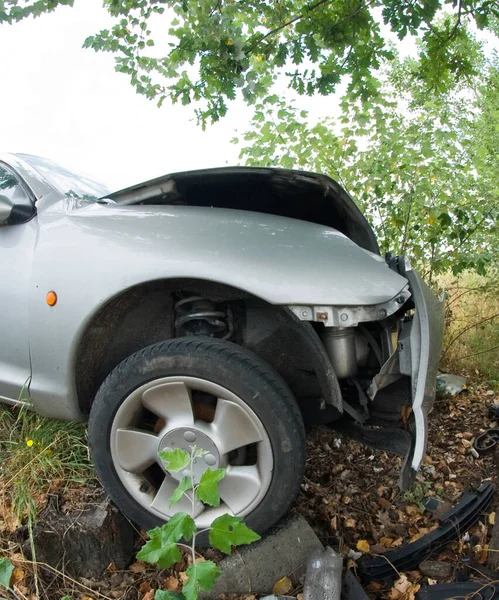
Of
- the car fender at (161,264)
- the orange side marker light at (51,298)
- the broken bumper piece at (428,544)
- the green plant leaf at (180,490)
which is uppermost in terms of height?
the car fender at (161,264)

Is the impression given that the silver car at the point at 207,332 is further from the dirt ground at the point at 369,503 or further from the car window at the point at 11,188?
the dirt ground at the point at 369,503

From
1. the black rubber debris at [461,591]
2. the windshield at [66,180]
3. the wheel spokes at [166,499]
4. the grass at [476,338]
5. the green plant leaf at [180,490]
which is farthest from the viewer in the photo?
the grass at [476,338]

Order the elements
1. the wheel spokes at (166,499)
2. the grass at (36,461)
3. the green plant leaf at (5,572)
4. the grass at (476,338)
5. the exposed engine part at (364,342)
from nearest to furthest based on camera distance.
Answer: the green plant leaf at (5,572) < the wheel spokes at (166,499) < the exposed engine part at (364,342) < the grass at (36,461) < the grass at (476,338)

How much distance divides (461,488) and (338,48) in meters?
2.73

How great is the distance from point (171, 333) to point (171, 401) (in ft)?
1.31

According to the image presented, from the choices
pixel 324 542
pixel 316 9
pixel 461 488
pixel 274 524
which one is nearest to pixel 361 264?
pixel 274 524

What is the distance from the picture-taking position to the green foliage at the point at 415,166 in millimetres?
3436

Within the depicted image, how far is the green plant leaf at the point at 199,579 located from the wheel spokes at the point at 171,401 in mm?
541

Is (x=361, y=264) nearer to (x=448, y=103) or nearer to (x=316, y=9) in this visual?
(x=316, y=9)

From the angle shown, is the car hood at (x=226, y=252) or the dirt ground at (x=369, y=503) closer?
the car hood at (x=226, y=252)

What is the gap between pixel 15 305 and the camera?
78.2 inches

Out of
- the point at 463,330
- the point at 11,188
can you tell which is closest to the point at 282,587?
the point at 11,188

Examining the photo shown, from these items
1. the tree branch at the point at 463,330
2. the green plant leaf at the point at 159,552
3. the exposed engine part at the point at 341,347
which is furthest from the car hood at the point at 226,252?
the tree branch at the point at 463,330

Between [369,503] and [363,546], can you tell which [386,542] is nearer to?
[363,546]
